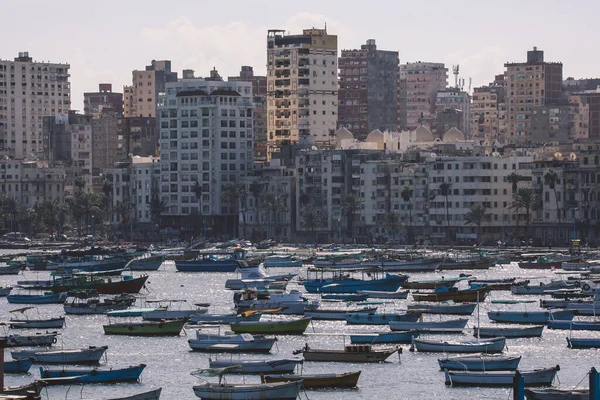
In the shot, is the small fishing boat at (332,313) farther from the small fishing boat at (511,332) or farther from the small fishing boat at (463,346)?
the small fishing boat at (463,346)

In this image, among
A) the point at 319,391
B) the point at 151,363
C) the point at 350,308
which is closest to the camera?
the point at 319,391

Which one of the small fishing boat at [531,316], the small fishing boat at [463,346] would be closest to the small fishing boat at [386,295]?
the small fishing boat at [531,316]

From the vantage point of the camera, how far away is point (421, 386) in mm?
101375

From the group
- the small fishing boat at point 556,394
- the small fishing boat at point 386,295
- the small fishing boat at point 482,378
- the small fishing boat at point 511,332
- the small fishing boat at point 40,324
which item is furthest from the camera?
the small fishing boat at point 386,295

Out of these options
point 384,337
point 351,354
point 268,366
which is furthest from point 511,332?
point 268,366

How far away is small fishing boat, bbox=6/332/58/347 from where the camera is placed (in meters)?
119

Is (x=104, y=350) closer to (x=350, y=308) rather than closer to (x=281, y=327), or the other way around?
(x=281, y=327)

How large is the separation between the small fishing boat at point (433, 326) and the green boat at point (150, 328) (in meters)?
17.9

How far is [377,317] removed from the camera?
132 meters

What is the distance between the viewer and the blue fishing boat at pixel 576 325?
127 meters

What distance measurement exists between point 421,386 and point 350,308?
41.9 meters

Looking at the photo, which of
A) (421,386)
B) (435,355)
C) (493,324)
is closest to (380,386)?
(421,386)

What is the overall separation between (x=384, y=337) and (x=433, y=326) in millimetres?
9159

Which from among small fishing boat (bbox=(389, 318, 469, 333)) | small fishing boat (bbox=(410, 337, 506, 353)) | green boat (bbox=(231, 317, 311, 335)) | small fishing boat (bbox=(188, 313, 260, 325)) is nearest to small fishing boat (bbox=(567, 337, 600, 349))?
small fishing boat (bbox=(410, 337, 506, 353))
